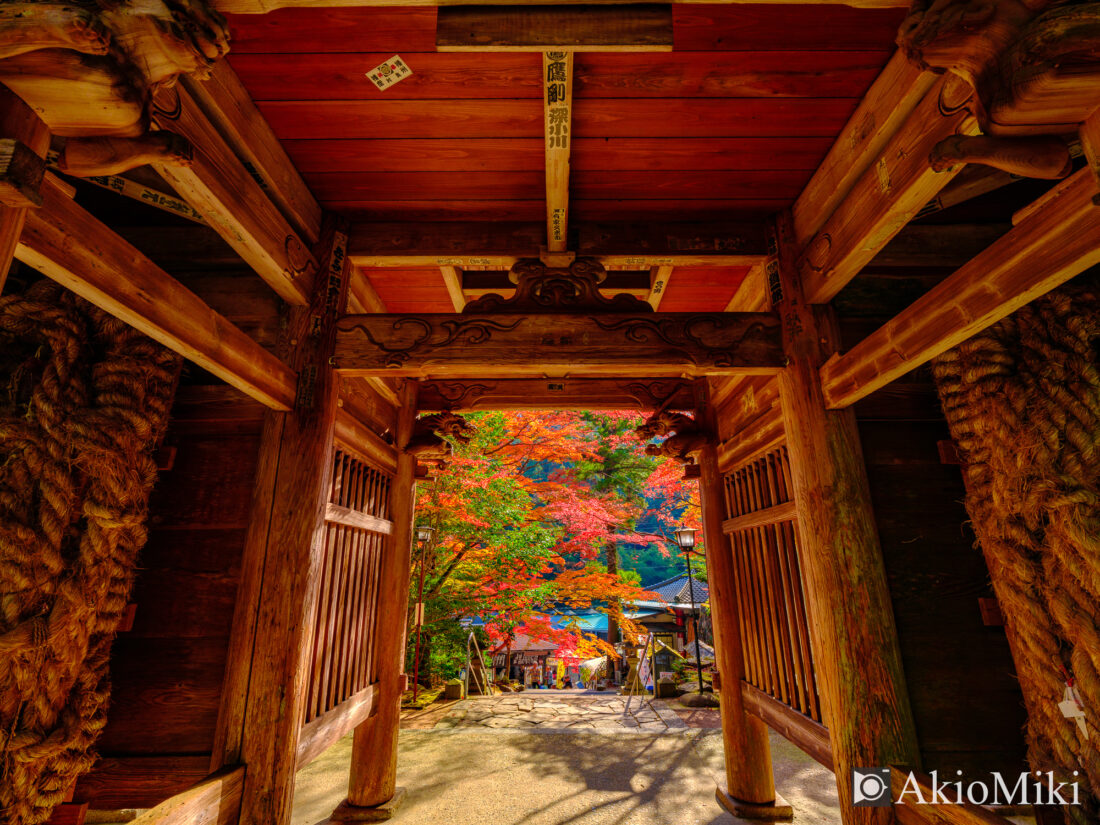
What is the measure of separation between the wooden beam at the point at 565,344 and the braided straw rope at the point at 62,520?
0.94m

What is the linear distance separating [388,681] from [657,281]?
143 inches

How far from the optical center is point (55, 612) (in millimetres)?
1779

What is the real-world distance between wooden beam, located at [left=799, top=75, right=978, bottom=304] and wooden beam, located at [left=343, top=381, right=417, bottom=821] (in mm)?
3262

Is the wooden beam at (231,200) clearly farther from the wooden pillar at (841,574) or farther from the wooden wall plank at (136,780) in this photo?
the wooden pillar at (841,574)

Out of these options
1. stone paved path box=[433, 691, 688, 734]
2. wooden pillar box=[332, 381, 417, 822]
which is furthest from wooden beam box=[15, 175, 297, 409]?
stone paved path box=[433, 691, 688, 734]

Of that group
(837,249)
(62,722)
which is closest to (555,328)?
(837,249)

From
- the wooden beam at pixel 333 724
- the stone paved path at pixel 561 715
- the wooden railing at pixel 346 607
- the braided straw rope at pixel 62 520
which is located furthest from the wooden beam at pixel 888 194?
the stone paved path at pixel 561 715

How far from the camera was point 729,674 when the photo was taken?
385 centimetres

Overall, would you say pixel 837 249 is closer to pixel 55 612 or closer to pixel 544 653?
pixel 55 612

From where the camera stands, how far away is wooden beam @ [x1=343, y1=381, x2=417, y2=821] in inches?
146

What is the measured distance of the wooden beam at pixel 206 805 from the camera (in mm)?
1547

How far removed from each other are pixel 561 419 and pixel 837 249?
6.30m

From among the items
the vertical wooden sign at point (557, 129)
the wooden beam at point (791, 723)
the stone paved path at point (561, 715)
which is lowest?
the stone paved path at point (561, 715)

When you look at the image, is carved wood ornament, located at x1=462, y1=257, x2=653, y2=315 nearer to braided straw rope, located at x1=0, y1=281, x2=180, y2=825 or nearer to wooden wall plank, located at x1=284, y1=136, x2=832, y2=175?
wooden wall plank, located at x1=284, y1=136, x2=832, y2=175
